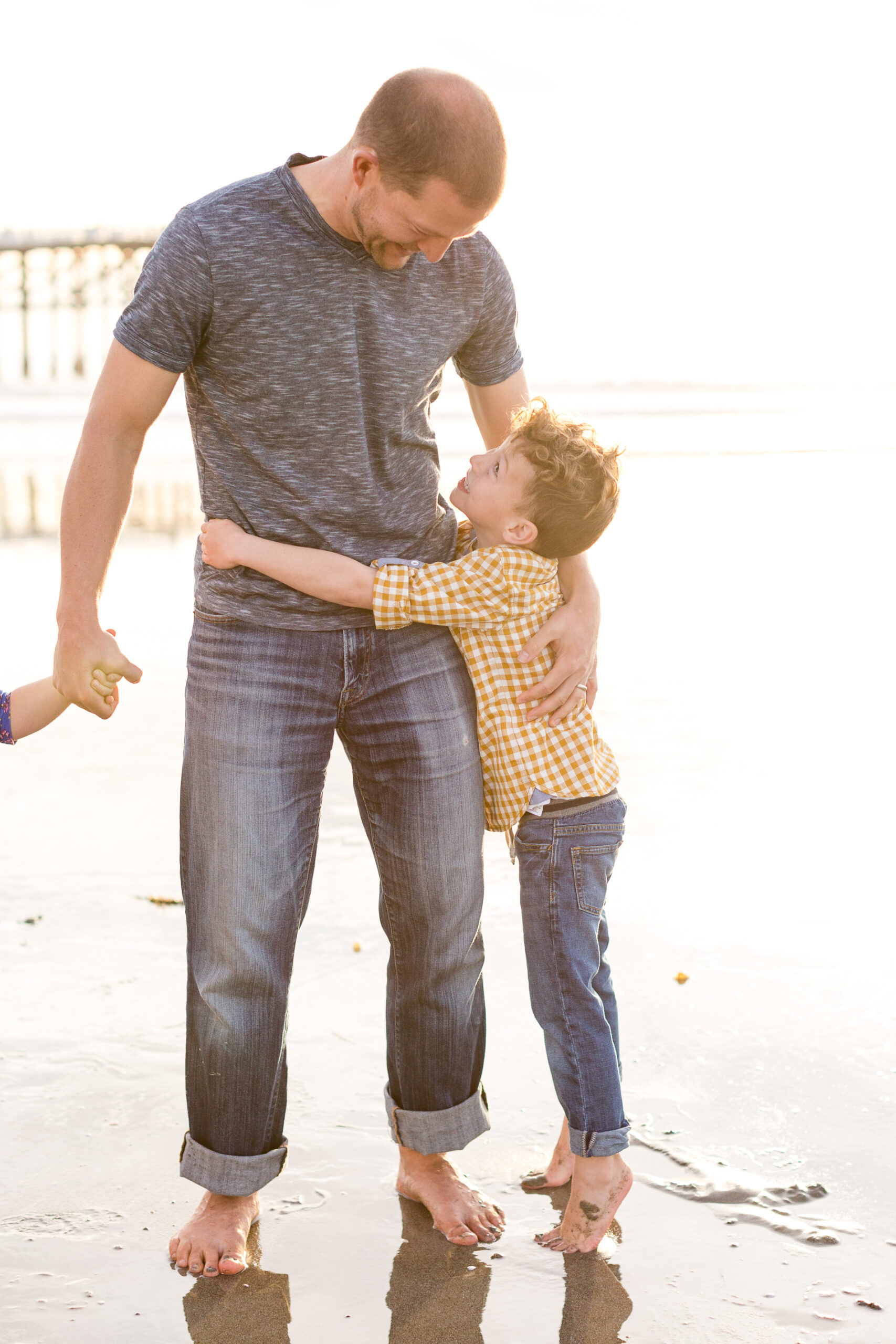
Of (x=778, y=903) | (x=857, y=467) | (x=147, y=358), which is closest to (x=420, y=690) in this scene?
(x=147, y=358)

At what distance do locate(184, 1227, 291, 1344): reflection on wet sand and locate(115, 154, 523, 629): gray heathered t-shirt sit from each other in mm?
1167

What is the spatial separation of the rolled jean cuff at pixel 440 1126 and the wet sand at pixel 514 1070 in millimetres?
115

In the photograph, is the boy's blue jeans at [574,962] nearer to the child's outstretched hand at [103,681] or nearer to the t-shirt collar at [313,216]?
the child's outstretched hand at [103,681]

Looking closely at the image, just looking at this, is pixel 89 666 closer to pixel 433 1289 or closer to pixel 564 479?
pixel 564 479

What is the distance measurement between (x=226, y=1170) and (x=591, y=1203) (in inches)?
26.9

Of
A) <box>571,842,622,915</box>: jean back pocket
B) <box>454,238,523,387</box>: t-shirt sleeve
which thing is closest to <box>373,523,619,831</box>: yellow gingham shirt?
<box>571,842,622,915</box>: jean back pocket

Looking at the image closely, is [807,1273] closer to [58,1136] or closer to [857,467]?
[58,1136]

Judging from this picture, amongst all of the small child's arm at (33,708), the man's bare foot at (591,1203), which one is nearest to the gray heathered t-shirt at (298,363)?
the small child's arm at (33,708)

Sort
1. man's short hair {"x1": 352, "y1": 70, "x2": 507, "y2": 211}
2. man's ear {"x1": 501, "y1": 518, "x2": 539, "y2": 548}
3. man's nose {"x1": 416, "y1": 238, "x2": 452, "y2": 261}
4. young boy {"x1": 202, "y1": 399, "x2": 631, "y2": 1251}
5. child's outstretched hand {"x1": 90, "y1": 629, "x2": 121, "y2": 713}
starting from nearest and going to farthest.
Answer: man's short hair {"x1": 352, "y1": 70, "x2": 507, "y2": 211} < man's nose {"x1": 416, "y1": 238, "x2": 452, "y2": 261} < child's outstretched hand {"x1": 90, "y1": 629, "x2": 121, "y2": 713} < young boy {"x1": 202, "y1": 399, "x2": 631, "y2": 1251} < man's ear {"x1": 501, "y1": 518, "x2": 539, "y2": 548}

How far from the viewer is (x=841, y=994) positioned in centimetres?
343

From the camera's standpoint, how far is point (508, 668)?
108 inches

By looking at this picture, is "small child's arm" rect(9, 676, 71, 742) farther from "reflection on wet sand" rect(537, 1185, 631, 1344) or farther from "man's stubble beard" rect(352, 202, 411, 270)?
"reflection on wet sand" rect(537, 1185, 631, 1344)

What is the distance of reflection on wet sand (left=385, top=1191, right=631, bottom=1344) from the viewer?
7.54 ft

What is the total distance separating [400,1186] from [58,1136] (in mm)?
723
